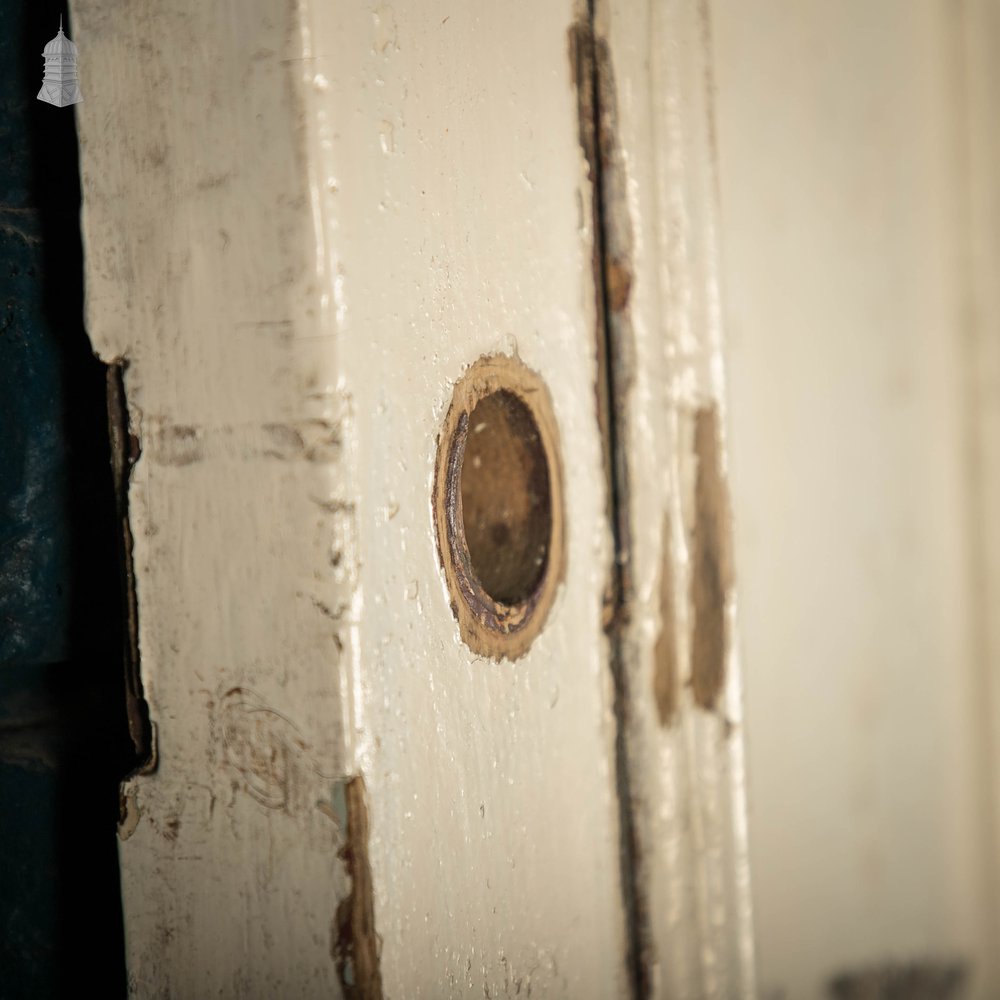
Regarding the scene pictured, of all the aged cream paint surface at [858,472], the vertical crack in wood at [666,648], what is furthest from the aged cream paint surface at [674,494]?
the aged cream paint surface at [858,472]

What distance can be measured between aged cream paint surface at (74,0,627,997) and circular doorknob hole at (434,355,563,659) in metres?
0.06

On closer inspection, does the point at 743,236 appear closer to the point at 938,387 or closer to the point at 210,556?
the point at 938,387

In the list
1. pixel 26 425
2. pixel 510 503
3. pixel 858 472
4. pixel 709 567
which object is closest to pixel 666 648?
pixel 709 567

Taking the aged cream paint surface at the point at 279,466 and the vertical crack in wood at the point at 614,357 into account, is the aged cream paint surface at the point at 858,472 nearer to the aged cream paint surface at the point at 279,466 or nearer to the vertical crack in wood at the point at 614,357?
the vertical crack in wood at the point at 614,357

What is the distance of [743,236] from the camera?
693 mm

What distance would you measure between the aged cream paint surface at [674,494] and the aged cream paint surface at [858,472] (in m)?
0.11

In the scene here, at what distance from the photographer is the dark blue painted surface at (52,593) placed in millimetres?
349

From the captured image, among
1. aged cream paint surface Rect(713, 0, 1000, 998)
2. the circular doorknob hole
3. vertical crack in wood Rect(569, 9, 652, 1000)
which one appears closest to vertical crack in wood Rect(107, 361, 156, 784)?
the circular doorknob hole

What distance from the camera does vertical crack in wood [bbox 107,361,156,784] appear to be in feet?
0.99

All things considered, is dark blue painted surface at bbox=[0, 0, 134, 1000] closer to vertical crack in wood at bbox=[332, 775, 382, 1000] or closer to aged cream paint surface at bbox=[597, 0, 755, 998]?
vertical crack in wood at bbox=[332, 775, 382, 1000]

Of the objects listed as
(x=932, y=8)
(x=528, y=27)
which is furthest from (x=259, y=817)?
(x=932, y=8)

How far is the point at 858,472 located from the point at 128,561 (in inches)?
24.3

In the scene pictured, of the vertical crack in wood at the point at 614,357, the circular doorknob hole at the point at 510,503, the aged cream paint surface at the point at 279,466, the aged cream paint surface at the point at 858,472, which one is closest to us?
the aged cream paint surface at the point at 279,466

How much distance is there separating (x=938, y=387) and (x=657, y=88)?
371 millimetres
